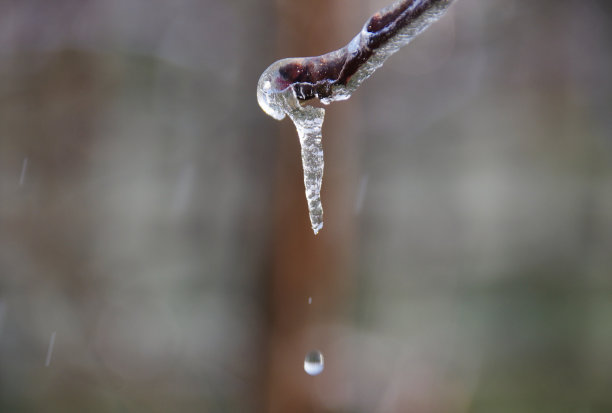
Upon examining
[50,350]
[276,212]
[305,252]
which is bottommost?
[50,350]

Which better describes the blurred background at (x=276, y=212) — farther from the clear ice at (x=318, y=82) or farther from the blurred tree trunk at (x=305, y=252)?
the clear ice at (x=318, y=82)

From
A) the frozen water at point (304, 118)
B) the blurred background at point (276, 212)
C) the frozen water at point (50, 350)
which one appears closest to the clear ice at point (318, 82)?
the frozen water at point (304, 118)

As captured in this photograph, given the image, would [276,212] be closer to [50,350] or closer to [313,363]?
[313,363]

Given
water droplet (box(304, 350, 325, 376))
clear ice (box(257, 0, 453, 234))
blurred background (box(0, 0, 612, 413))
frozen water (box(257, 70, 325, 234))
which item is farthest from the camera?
blurred background (box(0, 0, 612, 413))

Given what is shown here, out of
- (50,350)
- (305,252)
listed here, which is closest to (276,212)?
(305,252)

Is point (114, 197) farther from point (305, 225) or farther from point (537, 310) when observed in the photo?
point (537, 310)

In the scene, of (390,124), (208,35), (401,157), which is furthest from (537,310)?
(208,35)

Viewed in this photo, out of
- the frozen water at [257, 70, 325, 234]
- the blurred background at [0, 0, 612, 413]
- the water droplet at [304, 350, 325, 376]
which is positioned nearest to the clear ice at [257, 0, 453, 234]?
the frozen water at [257, 70, 325, 234]

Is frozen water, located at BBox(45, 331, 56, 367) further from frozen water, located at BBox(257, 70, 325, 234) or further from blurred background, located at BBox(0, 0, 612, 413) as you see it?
frozen water, located at BBox(257, 70, 325, 234)
